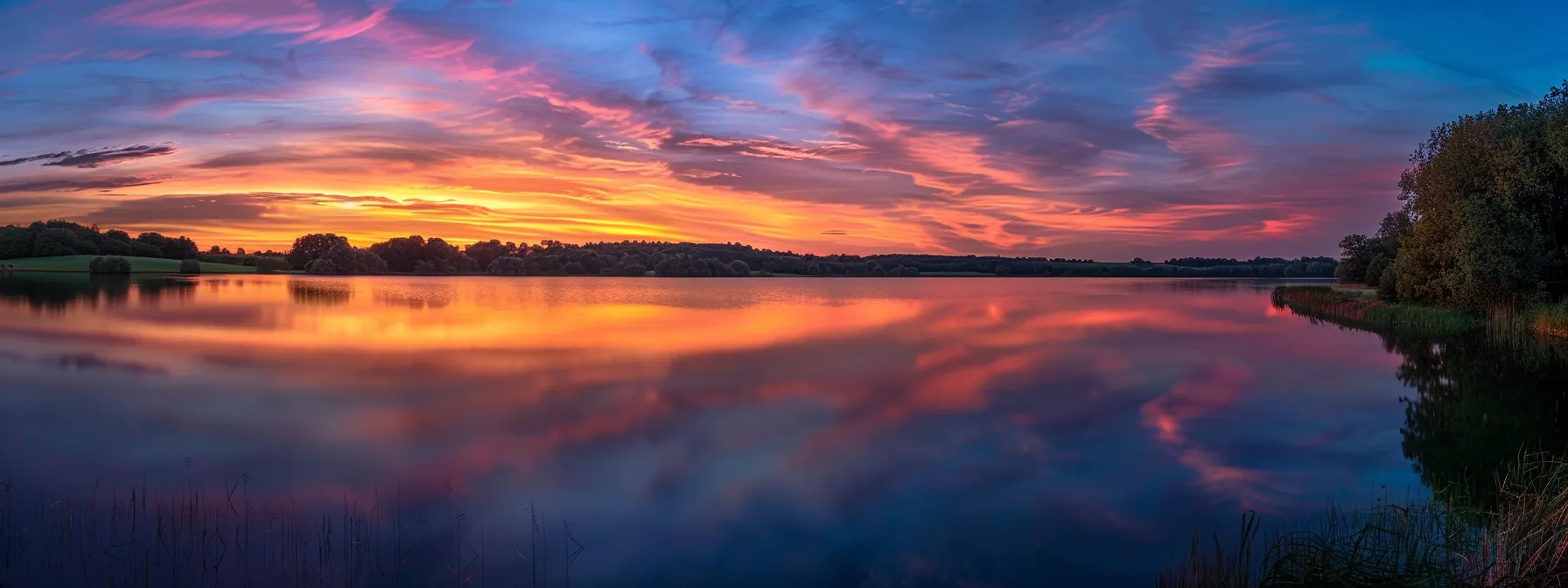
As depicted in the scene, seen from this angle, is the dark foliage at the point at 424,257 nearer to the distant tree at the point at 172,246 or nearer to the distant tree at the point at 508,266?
the distant tree at the point at 508,266

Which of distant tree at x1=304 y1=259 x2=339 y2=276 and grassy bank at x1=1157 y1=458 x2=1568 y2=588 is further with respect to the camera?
distant tree at x1=304 y1=259 x2=339 y2=276

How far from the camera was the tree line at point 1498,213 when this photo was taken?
2109cm

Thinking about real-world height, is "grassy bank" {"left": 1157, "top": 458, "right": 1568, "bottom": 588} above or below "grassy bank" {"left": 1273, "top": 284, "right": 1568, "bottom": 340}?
below

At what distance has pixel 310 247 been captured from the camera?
10106cm

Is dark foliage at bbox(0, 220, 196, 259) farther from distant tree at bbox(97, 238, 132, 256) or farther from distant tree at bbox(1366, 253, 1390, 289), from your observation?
distant tree at bbox(1366, 253, 1390, 289)

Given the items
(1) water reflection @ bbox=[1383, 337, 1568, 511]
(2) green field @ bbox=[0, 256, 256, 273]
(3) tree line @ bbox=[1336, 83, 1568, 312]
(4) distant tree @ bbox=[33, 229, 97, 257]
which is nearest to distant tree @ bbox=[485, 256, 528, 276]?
(2) green field @ bbox=[0, 256, 256, 273]

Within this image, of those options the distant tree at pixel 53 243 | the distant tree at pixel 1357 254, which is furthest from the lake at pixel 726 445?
the distant tree at pixel 53 243

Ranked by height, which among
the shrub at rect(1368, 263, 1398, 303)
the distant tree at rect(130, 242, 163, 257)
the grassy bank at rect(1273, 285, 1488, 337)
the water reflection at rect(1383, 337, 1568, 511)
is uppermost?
the distant tree at rect(130, 242, 163, 257)

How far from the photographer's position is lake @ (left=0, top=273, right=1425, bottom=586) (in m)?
6.15

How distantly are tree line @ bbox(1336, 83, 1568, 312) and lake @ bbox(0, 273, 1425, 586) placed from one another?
528 centimetres

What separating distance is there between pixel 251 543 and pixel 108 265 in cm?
8558

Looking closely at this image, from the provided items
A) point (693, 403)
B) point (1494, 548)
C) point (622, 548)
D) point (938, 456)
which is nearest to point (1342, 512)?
point (1494, 548)

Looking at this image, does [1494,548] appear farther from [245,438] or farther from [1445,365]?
[1445,365]

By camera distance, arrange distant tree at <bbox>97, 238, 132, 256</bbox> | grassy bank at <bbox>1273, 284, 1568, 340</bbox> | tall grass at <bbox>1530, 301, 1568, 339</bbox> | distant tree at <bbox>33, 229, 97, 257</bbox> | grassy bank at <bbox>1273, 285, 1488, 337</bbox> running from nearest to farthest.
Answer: tall grass at <bbox>1530, 301, 1568, 339</bbox>
grassy bank at <bbox>1273, 284, 1568, 340</bbox>
grassy bank at <bbox>1273, 285, 1488, 337</bbox>
distant tree at <bbox>33, 229, 97, 257</bbox>
distant tree at <bbox>97, 238, 132, 256</bbox>
